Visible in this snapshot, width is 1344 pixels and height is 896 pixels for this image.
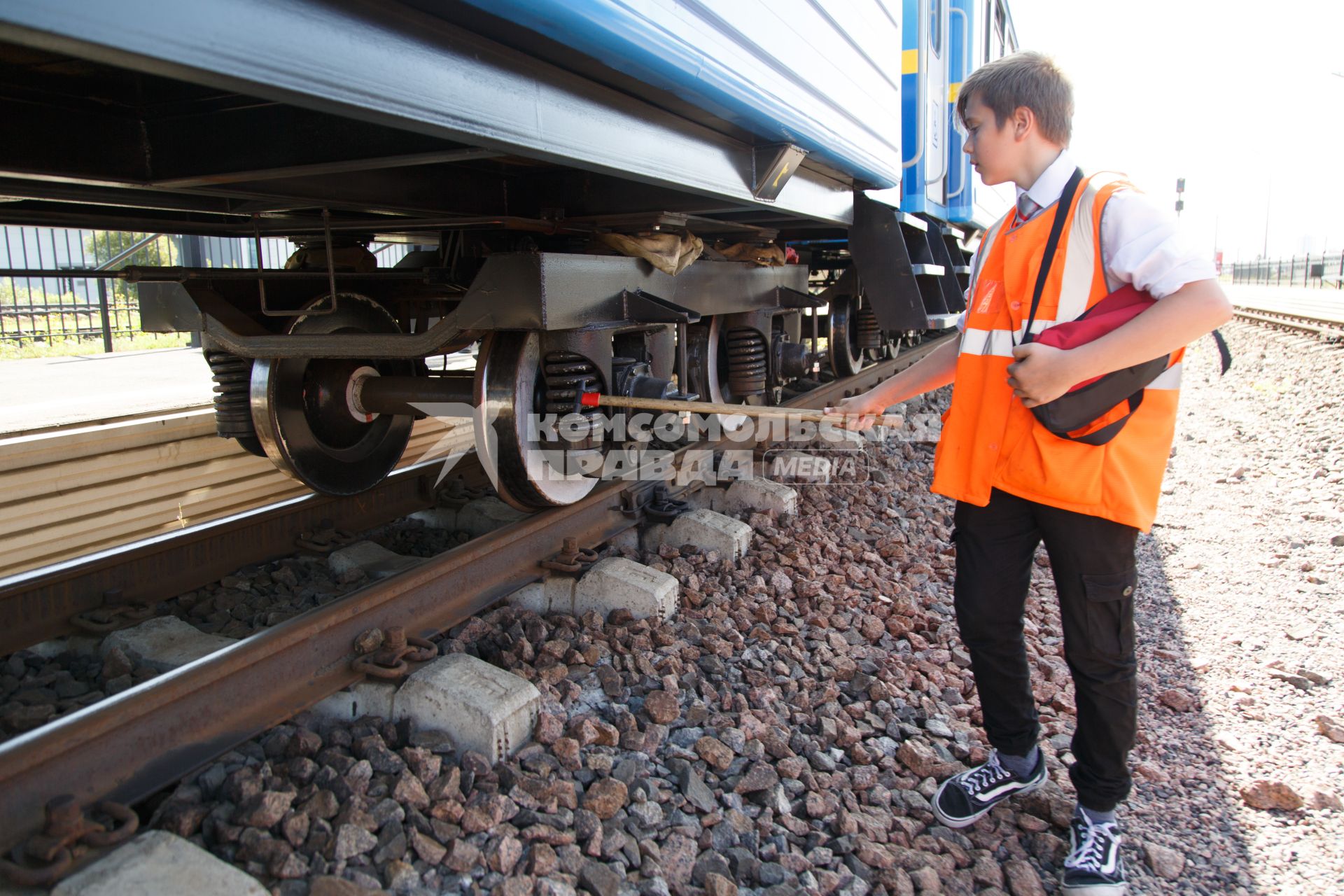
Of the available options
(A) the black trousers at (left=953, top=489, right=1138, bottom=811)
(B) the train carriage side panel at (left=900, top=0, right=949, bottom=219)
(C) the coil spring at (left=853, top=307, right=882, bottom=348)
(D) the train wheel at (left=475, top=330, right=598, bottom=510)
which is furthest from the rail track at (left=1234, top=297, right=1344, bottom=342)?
(D) the train wheel at (left=475, top=330, right=598, bottom=510)

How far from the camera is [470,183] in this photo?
11.1ft

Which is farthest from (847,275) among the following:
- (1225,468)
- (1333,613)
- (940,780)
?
(940,780)

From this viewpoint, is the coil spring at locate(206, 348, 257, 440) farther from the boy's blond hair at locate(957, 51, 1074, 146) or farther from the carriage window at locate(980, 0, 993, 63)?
the carriage window at locate(980, 0, 993, 63)

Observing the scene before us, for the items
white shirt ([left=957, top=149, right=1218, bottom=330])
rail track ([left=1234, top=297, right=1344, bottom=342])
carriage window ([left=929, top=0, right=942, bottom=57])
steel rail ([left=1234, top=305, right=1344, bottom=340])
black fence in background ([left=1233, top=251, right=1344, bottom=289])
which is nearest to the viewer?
white shirt ([left=957, top=149, right=1218, bottom=330])

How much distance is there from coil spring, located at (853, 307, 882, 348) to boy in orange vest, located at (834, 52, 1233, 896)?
17.0 feet

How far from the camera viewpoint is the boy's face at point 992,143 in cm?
203

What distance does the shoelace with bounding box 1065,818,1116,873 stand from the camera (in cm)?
202

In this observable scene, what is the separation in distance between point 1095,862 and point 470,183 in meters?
2.94

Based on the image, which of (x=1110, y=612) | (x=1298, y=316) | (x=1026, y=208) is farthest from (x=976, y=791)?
(x=1298, y=316)

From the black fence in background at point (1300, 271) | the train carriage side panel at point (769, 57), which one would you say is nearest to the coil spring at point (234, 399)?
the train carriage side panel at point (769, 57)

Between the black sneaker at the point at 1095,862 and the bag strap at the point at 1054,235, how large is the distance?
45.5 inches

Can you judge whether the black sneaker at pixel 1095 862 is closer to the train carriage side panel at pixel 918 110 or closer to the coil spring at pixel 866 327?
the train carriage side panel at pixel 918 110

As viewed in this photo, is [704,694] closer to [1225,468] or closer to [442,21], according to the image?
[442,21]

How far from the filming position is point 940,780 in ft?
7.84
